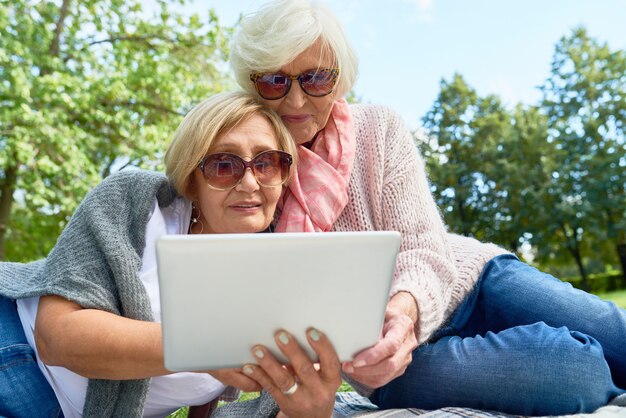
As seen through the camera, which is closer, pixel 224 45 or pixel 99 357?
pixel 99 357

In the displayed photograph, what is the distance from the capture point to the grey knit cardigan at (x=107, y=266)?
1.84 metres

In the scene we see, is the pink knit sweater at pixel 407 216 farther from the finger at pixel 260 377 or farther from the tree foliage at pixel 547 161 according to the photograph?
the tree foliage at pixel 547 161

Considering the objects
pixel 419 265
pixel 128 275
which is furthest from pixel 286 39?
pixel 128 275

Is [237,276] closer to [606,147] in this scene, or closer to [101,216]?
[101,216]

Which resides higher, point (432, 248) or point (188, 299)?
point (188, 299)

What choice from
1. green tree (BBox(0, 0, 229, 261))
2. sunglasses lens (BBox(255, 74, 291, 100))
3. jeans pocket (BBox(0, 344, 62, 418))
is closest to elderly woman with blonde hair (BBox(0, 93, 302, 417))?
jeans pocket (BBox(0, 344, 62, 418))

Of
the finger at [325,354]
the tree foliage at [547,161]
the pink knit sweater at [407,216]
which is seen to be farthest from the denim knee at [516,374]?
the tree foliage at [547,161]

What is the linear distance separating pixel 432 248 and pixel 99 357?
4.28 feet

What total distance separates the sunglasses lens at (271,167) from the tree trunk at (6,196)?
11.7 meters

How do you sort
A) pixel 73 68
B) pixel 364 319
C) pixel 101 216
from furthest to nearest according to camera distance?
pixel 73 68
pixel 101 216
pixel 364 319

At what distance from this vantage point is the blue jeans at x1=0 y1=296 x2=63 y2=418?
1.95 metres

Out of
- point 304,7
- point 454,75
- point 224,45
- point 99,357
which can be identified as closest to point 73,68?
point 224,45

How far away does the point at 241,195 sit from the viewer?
2.22m

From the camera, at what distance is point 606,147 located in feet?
77.7
